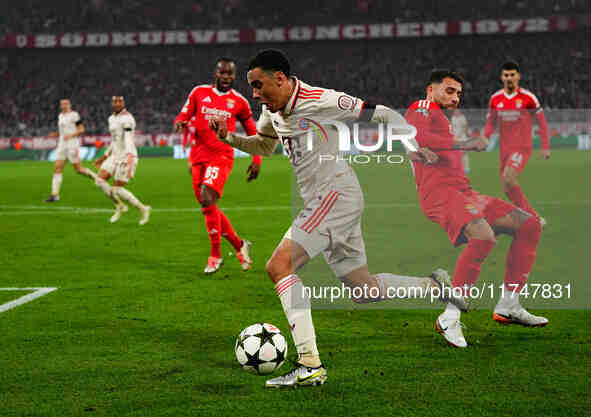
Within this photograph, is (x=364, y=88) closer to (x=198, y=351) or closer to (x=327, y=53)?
(x=327, y=53)

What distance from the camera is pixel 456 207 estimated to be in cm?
548

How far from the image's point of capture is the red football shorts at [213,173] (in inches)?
332

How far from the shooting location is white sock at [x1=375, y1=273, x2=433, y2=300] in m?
5.05

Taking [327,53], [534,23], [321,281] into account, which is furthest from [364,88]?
[321,281]

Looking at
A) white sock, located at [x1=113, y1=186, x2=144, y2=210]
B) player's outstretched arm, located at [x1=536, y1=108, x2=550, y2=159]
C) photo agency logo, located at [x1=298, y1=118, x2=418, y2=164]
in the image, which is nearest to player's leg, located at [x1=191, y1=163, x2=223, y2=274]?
photo agency logo, located at [x1=298, y1=118, x2=418, y2=164]

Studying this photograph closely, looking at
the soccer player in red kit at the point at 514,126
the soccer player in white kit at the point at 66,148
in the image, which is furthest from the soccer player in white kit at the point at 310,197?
the soccer player in white kit at the point at 66,148

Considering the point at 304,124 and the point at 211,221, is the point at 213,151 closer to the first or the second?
the point at 211,221

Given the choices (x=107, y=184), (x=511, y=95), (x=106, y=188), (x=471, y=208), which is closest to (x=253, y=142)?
(x=471, y=208)

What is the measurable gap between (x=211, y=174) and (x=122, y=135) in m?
5.50

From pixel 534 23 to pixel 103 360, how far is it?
4532 cm

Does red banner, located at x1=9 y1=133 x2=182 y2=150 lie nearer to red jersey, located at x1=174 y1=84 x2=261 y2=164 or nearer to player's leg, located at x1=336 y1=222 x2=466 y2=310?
red jersey, located at x1=174 y1=84 x2=261 y2=164

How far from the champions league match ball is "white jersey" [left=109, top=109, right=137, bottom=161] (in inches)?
350

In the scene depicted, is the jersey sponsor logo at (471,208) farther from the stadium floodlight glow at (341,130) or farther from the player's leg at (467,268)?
the stadium floodlight glow at (341,130)

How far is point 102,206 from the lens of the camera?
1577cm
